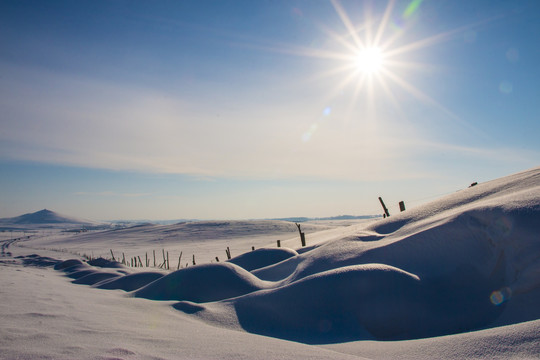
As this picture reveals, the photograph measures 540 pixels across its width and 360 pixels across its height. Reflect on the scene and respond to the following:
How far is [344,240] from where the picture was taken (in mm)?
6738

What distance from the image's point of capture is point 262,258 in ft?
31.7

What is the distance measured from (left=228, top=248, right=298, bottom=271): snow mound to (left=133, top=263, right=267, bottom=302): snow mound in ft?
10.4

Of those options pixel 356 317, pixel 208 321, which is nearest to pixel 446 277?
pixel 356 317

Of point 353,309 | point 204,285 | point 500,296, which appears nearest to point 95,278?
point 204,285

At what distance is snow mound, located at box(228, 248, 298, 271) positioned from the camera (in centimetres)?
948

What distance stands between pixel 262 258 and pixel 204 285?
3.80m

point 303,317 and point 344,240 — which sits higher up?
point 344,240

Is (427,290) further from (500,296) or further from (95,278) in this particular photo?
(95,278)

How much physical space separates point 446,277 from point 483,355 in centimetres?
220

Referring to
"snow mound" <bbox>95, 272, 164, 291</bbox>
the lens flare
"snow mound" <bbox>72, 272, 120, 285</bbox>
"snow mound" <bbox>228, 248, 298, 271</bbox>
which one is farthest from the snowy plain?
"snow mound" <bbox>72, 272, 120, 285</bbox>

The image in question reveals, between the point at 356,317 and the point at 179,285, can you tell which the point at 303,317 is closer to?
the point at 356,317

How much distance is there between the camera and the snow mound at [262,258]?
948 centimetres

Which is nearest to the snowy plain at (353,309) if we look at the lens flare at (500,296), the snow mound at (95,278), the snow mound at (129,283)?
the lens flare at (500,296)

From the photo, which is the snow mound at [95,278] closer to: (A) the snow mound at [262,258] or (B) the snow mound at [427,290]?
(A) the snow mound at [262,258]
